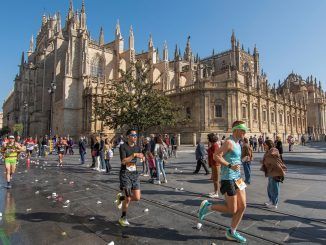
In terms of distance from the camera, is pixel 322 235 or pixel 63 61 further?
pixel 63 61

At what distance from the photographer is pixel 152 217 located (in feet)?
16.4

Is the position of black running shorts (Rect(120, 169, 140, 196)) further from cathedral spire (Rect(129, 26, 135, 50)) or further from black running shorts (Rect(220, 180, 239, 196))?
cathedral spire (Rect(129, 26, 135, 50))

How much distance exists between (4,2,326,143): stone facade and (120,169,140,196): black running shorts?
24998 mm

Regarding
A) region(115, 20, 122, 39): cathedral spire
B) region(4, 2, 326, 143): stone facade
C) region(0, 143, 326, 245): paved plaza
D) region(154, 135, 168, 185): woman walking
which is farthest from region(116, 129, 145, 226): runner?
region(115, 20, 122, 39): cathedral spire

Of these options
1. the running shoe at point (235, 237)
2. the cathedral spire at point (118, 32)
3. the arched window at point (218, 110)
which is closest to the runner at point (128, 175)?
the running shoe at point (235, 237)

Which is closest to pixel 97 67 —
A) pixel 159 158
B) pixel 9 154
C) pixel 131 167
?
pixel 9 154

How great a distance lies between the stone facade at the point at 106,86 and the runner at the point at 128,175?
81.5 ft

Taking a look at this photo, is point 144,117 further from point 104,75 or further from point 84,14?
point 84,14

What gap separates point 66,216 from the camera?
511cm

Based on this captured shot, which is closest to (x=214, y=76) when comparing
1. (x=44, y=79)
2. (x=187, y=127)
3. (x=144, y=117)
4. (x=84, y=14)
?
(x=187, y=127)

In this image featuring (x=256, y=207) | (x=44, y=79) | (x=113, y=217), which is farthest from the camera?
(x=44, y=79)

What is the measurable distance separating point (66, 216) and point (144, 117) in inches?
439

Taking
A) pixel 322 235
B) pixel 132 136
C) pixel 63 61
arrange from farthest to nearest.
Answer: pixel 63 61
pixel 132 136
pixel 322 235

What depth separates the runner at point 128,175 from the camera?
4.46 metres
